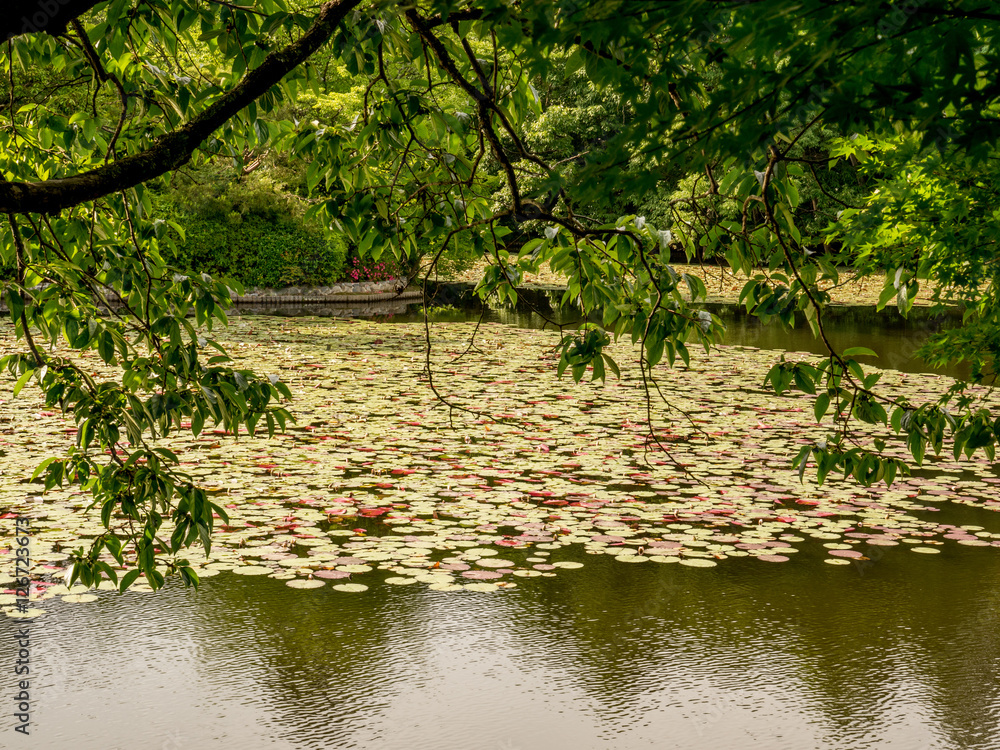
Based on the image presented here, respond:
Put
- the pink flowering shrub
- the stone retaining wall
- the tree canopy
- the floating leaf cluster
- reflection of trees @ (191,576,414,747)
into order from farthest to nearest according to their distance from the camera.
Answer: the pink flowering shrub < the stone retaining wall < the floating leaf cluster < reflection of trees @ (191,576,414,747) < the tree canopy

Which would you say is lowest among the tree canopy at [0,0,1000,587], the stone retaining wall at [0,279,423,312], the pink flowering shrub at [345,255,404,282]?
the tree canopy at [0,0,1000,587]

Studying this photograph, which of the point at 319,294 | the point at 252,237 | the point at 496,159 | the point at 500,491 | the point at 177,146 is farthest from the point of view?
the point at 319,294

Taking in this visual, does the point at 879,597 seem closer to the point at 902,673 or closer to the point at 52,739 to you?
the point at 902,673

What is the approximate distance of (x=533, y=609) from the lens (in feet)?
18.8

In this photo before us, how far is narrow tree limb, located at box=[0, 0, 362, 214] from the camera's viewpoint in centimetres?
241

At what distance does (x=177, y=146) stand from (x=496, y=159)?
96cm

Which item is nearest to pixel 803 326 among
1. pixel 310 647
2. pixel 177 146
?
pixel 310 647

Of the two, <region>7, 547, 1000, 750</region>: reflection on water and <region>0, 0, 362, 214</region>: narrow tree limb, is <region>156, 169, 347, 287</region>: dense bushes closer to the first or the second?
<region>7, 547, 1000, 750</region>: reflection on water

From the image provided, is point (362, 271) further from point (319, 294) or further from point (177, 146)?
point (177, 146)

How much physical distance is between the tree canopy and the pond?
186 centimetres

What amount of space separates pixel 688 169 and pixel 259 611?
461cm

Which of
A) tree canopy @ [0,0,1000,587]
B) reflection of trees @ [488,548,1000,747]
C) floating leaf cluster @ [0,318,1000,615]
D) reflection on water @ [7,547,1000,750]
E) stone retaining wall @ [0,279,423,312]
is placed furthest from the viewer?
stone retaining wall @ [0,279,423,312]

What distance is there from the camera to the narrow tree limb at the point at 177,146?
7.90ft

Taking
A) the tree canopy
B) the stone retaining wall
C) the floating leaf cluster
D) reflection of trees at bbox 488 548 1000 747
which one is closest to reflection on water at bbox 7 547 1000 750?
reflection of trees at bbox 488 548 1000 747
